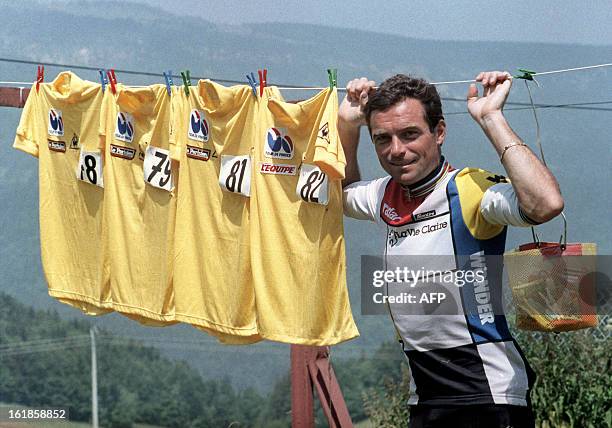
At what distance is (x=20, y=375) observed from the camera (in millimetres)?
12992

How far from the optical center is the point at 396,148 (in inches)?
126

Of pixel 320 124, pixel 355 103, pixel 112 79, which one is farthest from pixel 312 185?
pixel 112 79

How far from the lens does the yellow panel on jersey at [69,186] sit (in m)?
4.74

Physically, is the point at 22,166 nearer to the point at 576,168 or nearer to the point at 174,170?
the point at 576,168

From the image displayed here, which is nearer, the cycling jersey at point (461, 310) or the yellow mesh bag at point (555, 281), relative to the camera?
the cycling jersey at point (461, 310)

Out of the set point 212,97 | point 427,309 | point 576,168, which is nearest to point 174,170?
point 212,97

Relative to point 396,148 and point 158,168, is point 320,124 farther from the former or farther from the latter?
point 158,168

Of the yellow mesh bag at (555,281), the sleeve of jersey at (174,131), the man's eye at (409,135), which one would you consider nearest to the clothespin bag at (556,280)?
the yellow mesh bag at (555,281)

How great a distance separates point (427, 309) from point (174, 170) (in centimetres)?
163

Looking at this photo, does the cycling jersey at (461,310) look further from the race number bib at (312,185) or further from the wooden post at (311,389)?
the wooden post at (311,389)

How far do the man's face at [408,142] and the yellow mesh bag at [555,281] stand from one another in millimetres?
386

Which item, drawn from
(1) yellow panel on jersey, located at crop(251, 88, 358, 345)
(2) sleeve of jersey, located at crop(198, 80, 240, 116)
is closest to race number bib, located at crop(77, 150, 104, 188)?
(2) sleeve of jersey, located at crop(198, 80, 240, 116)

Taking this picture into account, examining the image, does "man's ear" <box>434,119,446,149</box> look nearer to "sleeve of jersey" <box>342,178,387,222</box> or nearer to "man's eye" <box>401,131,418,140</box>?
"man's eye" <box>401,131,418,140</box>

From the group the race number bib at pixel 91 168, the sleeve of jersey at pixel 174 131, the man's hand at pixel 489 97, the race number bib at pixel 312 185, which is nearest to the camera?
the man's hand at pixel 489 97
